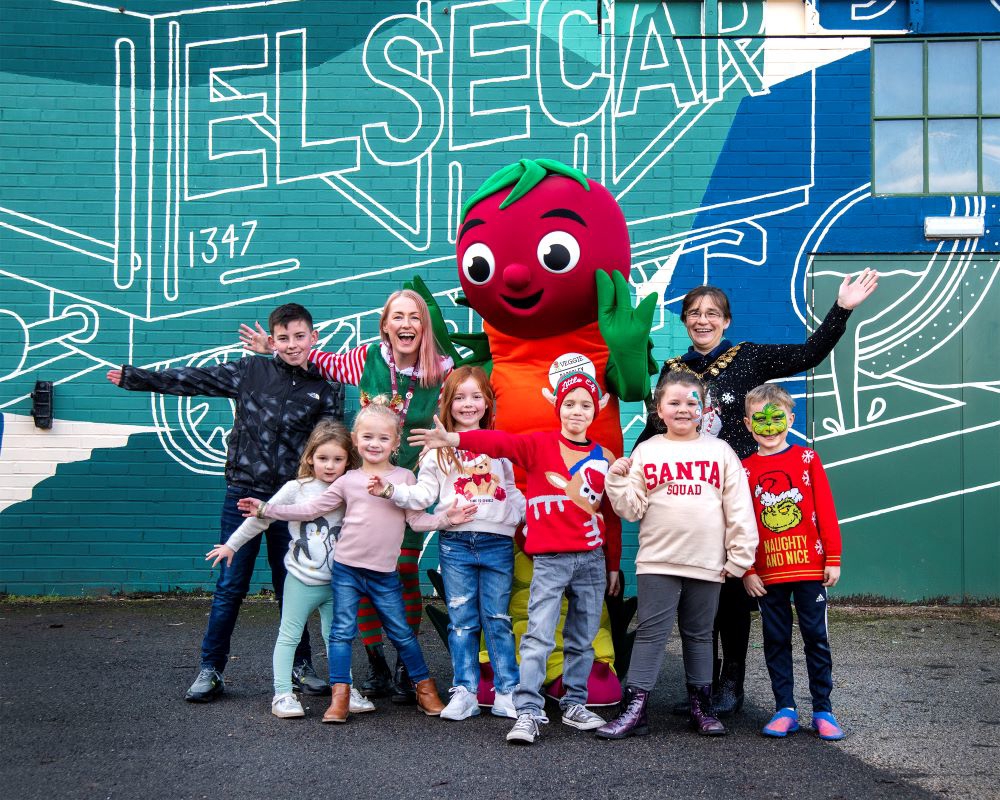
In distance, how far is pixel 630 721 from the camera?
419cm

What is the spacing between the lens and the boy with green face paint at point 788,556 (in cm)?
426

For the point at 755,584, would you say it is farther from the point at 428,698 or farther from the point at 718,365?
the point at 428,698

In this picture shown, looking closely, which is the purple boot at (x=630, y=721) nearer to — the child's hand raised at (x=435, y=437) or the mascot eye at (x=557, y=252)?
the child's hand raised at (x=435, y=437)

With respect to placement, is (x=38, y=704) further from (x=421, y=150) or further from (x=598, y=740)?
(x=421, y=150)

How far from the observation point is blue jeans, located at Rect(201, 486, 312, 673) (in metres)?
4.82

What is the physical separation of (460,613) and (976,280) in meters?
4.79

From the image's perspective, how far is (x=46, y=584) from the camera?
7.25 metres

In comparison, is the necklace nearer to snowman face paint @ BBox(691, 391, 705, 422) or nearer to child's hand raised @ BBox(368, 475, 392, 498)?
child's hand raised @ BBox(368, 475, 392, 498)

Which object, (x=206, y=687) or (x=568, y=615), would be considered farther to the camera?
(x=206, y=687)

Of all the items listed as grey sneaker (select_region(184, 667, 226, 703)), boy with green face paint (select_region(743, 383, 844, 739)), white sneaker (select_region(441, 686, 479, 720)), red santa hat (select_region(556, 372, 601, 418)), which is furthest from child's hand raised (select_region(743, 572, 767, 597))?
grey sneaker (select_region(184, 667, 226, 703))

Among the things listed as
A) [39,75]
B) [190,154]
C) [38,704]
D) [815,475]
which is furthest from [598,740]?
[39,75]

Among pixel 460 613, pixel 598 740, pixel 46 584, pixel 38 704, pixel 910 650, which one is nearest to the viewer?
pixel 598 740

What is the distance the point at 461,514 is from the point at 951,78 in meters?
5.25

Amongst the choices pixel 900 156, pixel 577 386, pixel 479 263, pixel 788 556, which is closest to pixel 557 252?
pixel 479 263
